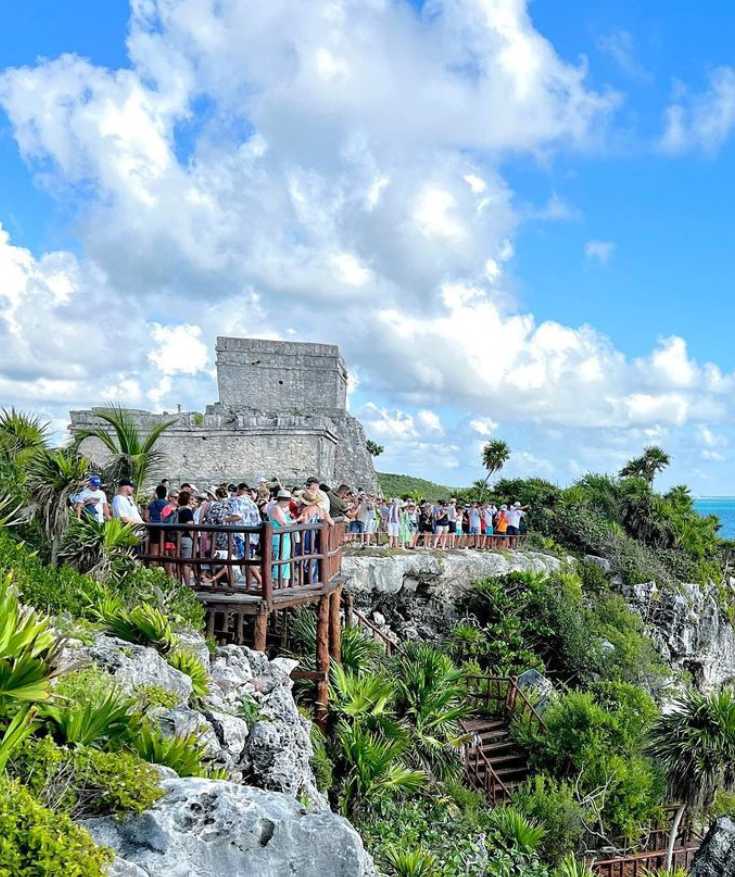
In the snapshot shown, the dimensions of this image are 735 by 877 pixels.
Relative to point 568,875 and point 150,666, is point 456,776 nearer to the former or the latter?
point 568,875

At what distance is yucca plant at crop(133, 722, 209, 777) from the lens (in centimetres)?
480

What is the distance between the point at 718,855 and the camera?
11.0 m

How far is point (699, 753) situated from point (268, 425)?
22.5m

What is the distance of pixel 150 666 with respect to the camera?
6266mm

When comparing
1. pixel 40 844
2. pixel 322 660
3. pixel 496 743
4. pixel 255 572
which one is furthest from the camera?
pixel 496 743

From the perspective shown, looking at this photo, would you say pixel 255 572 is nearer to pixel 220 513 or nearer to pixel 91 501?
pixel 220 513

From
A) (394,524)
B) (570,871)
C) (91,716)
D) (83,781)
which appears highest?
(394,524)

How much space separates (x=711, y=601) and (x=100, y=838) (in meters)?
24.8

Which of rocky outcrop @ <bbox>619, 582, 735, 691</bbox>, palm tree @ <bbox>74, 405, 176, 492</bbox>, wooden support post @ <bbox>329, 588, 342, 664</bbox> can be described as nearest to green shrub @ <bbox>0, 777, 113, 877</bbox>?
palm tree @ <bbox>74, 405, 176, 492</bbox>

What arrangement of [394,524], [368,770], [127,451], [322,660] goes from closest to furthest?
[368,770] < [322,660] < [127,451] < [394,524]

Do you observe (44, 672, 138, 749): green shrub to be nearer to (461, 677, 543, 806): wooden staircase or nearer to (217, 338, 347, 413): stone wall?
(461, 677, 543, 806): wooden staircase

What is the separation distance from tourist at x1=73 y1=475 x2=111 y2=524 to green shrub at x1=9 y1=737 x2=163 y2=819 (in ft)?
17.0

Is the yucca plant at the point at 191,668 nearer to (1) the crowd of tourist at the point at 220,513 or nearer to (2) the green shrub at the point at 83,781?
(1) the crowd of tourist at the point at 220,513

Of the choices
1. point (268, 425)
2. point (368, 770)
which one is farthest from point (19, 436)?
point (268, 425)
